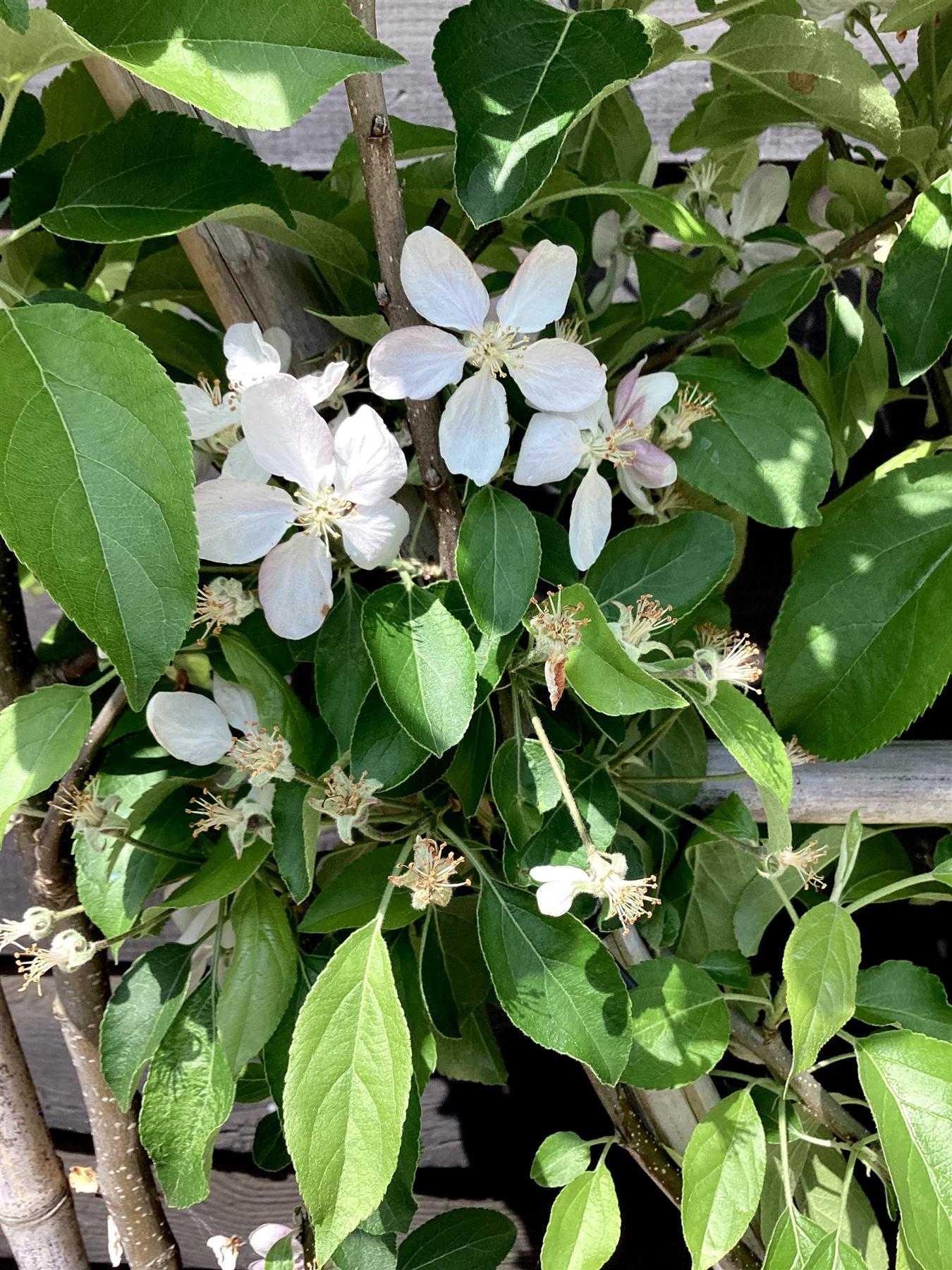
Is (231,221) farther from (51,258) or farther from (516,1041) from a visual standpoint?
(516,1041)

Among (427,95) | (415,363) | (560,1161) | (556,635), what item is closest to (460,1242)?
(560,1161)

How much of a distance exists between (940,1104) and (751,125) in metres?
0.52

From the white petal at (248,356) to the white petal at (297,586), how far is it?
7cm

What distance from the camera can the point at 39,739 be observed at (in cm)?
42

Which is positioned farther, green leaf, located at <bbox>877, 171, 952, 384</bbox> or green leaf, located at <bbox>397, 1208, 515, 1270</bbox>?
green leaf, located at <bbox>397, 1208, 515, 1270</bbox>

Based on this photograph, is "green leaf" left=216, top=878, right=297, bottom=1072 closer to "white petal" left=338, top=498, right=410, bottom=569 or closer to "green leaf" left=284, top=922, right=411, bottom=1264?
"green leaf" left=284, top=922, right=411, bottom=1264

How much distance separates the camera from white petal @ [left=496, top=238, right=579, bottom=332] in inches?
16.0

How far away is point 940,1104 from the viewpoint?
0.46 m

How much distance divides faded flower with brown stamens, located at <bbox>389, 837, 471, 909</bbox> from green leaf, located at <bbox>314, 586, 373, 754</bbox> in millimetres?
59

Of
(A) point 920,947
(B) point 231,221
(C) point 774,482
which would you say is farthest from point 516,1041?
(B) point 231,221

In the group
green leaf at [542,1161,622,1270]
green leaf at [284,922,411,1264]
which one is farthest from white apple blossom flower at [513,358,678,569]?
green leaf at [542,1161,622,1270]

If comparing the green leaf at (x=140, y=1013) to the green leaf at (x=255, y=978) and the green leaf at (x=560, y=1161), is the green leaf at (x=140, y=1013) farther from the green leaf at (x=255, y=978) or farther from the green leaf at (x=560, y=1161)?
the green leaf at (x=560, y=1161)

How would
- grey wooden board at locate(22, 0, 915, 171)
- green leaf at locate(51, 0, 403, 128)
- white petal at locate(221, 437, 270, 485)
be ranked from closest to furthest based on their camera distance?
1. green leaf at locate(51, 0, 403, 128)
2. white petal at locate(221, 437, 270, 485)
3. grey wooden board at locate(22, 0, 915, 171)

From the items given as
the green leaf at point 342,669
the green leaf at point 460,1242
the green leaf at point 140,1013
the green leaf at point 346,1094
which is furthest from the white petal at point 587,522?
the green leaf at point 460,1242
